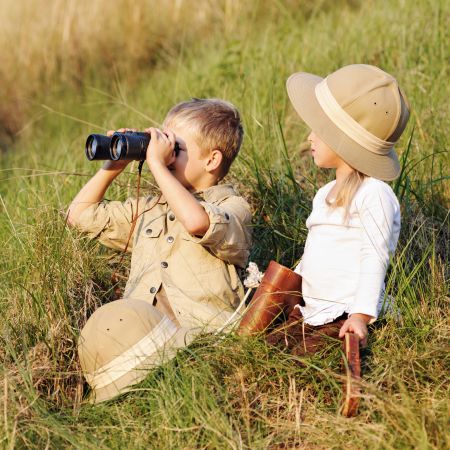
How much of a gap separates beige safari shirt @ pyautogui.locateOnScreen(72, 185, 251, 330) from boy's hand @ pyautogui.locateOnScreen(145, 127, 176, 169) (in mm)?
211

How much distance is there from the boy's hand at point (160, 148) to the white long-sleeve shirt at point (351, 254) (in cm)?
59

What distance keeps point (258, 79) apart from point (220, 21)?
7.39ft

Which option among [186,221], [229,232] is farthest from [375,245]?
[186,221]

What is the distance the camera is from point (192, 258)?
3219 millimetres

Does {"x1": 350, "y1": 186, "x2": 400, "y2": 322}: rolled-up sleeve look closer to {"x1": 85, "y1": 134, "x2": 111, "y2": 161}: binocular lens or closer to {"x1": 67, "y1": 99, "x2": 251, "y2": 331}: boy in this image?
{"x1": 67, "y1": 99, "x2": 251, "y2": 331}: boy

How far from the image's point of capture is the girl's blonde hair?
2942mm

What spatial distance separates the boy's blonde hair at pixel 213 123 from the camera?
3.32 metres

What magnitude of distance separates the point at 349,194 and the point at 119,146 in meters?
0.86

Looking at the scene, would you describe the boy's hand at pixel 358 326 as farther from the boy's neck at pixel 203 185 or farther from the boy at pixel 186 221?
the boy's neck at pixel 203 185

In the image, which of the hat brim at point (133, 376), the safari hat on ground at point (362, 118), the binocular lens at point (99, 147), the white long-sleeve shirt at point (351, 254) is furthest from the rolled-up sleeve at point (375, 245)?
the binocular lens at point (99, 147)

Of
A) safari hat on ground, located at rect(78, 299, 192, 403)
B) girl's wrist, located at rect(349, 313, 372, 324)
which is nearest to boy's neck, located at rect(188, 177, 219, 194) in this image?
safari hat on ground, located at rect(78, 299, 192, 403)

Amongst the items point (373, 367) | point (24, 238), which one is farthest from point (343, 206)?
point (24, 238)

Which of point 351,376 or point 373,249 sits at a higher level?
point 373,249

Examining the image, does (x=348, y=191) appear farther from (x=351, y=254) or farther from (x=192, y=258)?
(x=192, y=258)
